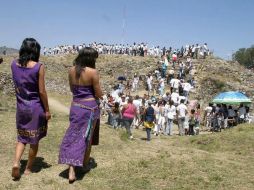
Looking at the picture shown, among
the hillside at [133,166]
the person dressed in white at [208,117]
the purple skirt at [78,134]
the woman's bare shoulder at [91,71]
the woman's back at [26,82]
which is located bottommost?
the person dressed in white at [208,117]

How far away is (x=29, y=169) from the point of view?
6.29 meters

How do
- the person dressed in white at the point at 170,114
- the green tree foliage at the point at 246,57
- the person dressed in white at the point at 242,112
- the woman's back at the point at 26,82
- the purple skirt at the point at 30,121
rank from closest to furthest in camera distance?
the woman's back at the point at 26,82 → the purple skirt at the point at 30,121 → the person dressed in white at the point at 170,114 → the person dressed in white at the point at 242,112 → the green tree foliage at the point at 246,57

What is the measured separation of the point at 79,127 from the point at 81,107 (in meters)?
0.29

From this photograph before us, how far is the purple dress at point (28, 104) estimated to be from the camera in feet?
19.1

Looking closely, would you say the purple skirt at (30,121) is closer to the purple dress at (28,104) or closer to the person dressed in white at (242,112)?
the purple dress at (28,104)

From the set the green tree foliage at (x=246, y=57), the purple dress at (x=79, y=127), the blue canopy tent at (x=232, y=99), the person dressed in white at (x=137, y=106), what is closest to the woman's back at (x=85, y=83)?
the purple dress at (x=79, y=127)

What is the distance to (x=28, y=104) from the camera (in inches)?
233

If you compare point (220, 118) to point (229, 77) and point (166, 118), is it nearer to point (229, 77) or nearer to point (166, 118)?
point (166, 118)

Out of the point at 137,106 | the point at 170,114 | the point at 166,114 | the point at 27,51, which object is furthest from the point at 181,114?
the point at 27,51

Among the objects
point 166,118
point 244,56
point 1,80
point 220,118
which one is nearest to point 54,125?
point 166,118

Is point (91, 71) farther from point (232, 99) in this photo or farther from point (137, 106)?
point (232, 99)

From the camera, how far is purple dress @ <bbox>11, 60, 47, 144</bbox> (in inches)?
229

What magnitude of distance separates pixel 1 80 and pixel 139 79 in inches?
404

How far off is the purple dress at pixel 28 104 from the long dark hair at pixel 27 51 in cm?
10
